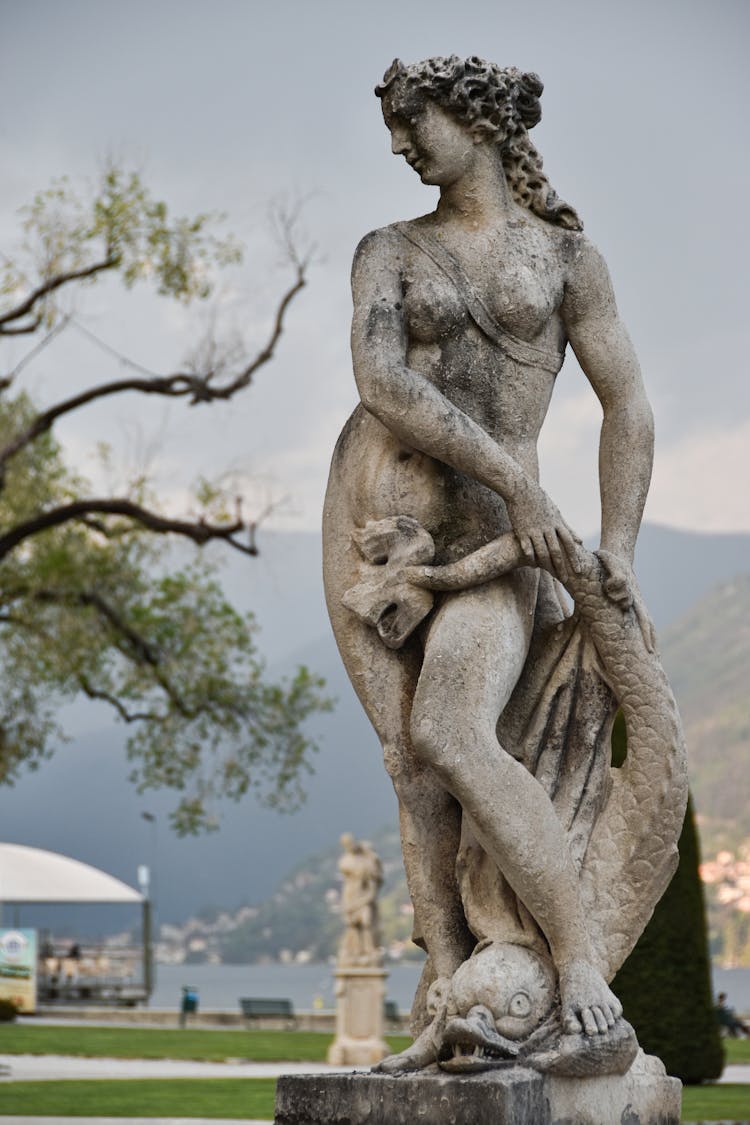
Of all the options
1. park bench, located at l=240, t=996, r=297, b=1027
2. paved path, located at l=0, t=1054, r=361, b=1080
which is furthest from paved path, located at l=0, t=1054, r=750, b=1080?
park bench, located at l=240, t=996, r=297, b=1027

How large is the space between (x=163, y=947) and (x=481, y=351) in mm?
184079

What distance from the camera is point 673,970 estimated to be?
14.7 m

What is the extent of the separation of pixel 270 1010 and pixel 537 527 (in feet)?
87.2

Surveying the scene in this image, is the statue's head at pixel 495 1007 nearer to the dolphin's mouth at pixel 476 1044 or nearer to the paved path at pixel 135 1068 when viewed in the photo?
the dolphin's mouth at pixel 476 1044

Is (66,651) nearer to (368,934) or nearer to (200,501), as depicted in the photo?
(200,501)

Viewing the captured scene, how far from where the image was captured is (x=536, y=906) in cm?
515

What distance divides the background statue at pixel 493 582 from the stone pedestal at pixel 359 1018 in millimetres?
14238

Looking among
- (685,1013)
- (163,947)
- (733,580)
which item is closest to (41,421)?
(685,1013)

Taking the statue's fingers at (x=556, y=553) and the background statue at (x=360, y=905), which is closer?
the statue's fingers at (x=556, y=553)

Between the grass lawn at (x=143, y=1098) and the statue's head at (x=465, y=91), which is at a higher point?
the statue's head at (x=465, y=91)

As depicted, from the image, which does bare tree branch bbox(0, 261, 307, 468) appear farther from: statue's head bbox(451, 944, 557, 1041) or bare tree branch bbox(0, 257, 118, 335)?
statue's head bbox(451, 944, 557, 1041)

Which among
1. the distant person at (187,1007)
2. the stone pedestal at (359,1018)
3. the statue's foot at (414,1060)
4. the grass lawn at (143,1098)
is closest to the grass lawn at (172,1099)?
the grass lawn at (143,1098)

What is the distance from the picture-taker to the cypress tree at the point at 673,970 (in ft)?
47.5

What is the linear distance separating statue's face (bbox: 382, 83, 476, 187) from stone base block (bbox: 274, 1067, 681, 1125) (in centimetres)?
270
